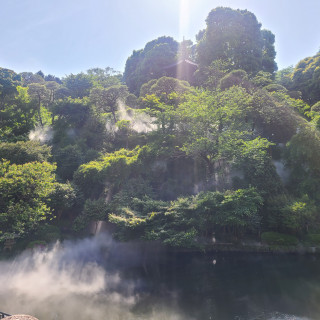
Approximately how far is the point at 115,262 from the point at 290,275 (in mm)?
10806

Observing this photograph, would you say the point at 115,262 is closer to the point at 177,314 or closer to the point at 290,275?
the point at 177,314

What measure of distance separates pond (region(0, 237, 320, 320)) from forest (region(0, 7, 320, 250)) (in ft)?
5.15

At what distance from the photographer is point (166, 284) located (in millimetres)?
12617

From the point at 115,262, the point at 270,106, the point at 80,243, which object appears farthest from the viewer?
the point at 270,106

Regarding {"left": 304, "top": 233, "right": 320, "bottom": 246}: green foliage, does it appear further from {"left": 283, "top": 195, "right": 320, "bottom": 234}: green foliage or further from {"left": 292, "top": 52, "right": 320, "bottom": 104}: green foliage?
{"left": 292, "top": 52, "right": 320, "bottom": 104}: green foliage

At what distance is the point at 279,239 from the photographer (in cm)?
1584

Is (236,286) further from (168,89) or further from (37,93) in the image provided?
(37,93)

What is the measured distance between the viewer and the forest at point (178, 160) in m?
15.2

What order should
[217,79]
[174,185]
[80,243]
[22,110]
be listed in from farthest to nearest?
[217,79]
[22,110]
[174,185]
[80,243]

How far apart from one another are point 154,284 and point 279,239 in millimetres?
9444

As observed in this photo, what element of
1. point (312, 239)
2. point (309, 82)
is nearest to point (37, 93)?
point (312, 239)

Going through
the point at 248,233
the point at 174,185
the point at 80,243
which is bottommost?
the point at 80,243

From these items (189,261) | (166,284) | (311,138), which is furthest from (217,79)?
(166,284)

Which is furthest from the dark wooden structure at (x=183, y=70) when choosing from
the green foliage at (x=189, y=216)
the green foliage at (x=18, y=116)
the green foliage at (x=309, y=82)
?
the green foliage at (x=189, y=216)
